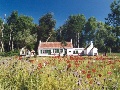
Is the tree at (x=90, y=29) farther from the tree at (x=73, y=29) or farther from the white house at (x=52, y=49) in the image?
the white house at (x=52, y=49)

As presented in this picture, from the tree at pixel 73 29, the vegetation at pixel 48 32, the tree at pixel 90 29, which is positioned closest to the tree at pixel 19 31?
the vegetation at pixel 48 32

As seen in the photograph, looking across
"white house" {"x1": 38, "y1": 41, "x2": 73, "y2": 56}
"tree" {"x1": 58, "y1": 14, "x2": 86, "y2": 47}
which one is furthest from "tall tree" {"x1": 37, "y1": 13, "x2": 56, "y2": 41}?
"tree" {"x1": 58, "y1": 14, "x2": 86, "y2": 47}

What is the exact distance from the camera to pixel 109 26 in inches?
1957

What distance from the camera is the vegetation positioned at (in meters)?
79.3

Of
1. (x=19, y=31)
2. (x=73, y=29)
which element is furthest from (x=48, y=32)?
(x=73, y=29)

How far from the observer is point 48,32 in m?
85.9

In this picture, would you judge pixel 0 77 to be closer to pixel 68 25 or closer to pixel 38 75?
pixel 38 75

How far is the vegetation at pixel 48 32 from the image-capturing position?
260ft

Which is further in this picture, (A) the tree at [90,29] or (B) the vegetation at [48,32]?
(A) the tree at [90,29]


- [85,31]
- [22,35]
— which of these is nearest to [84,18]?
[85,31]

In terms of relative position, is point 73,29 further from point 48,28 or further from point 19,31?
point 19,31

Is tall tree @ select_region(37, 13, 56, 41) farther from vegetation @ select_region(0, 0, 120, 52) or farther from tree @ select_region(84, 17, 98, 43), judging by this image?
tree @ select_region(84, 17, 98, 43)

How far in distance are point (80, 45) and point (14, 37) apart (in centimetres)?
2840

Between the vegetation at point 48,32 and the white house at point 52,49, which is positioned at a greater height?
the vegetation at point 48,32
